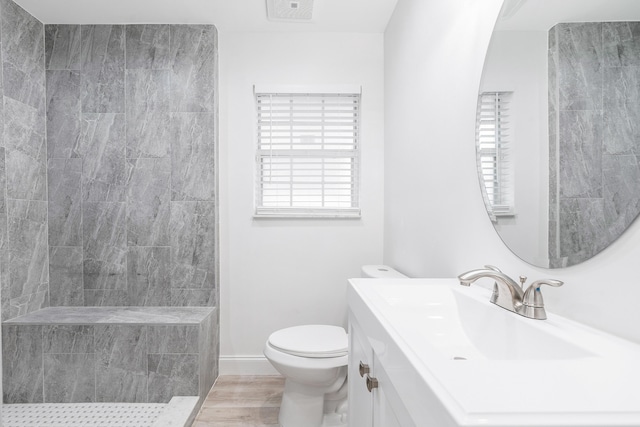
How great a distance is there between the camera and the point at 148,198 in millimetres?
2523

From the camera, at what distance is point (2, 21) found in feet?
7.00

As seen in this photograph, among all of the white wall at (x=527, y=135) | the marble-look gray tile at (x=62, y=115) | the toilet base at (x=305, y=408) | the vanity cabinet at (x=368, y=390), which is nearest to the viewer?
the vanity cabinet at (x=368, y=390)

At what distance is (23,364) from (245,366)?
1316 millimetres

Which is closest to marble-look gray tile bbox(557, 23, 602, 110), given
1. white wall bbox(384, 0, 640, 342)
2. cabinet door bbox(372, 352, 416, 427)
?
white wall bbox(384, 0, 640, 342)

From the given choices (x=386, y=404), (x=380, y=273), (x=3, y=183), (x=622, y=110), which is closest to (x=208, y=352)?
(x=380, y=273)

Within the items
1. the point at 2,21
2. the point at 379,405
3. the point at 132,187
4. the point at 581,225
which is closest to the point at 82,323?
the point at 132,187

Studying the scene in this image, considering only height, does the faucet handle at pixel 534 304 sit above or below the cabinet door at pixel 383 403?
above

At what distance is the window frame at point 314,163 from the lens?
2627mm

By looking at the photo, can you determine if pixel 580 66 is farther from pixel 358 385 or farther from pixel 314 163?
pixel 314 163

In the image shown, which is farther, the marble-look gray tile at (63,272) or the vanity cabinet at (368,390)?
the marble-look gray tile at (63,272)

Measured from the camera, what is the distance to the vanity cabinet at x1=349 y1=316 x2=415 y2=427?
814 mm

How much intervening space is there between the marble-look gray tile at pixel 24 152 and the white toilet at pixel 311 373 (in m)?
1.84

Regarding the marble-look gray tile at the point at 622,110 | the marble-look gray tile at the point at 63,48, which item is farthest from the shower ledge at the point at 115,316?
the marble-look gray tile at the point at 622,110

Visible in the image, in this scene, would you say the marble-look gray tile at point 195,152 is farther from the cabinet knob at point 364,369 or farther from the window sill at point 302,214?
the cabinet knob at point 364,369
